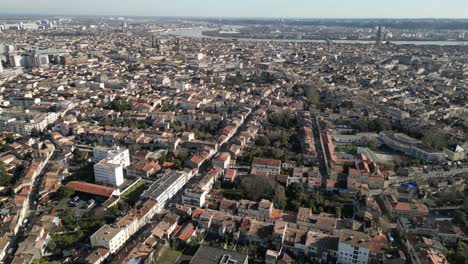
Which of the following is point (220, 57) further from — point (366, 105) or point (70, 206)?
point (70, 206)

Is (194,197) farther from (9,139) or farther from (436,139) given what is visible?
(436,139)

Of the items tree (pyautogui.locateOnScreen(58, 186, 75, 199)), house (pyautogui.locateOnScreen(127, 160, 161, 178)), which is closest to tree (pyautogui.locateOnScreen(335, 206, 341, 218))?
house (pyautogui.locateOnScreen(127, 160, 161, 178))

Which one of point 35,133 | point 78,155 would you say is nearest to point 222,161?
point 78,155

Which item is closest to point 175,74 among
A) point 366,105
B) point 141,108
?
point 141,108

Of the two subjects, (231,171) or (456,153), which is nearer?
(231,171)

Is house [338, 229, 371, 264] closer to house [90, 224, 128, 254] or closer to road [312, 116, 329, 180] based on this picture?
road [312, 116, 329, 180]
